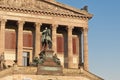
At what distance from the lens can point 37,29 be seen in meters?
48.0

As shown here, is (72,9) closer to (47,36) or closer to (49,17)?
(49,17)

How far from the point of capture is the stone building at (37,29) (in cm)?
4681

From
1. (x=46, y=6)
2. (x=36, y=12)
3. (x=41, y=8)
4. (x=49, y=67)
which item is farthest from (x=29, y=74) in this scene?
(x=46, y=6)

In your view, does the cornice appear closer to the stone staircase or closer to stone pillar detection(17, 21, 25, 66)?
stone pillar detection(17, 21, 25, 66)

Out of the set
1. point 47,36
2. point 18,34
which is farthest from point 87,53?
point 47,36

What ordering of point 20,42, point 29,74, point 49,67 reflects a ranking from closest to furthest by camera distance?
point 29,74
point 49,67
point 20,42

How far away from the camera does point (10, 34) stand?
4828 centimetres

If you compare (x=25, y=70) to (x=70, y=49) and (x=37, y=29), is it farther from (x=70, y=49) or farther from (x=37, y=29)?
Result: (x=70, y=49)

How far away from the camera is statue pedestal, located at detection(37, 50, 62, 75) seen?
116ft

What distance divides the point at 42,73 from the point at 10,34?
47.8 feet

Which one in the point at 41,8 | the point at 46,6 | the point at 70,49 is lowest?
the point at 70,49

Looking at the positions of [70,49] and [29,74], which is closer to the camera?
[29,74]

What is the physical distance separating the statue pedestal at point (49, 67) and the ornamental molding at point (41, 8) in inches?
508

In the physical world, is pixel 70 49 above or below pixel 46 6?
below
